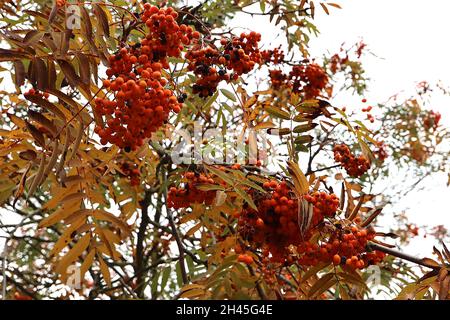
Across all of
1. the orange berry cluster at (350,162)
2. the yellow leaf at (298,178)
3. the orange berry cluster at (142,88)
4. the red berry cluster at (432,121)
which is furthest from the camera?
the red berry cluster at (432,121)

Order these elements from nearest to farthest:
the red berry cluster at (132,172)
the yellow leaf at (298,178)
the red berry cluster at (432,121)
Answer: the yellow leaf at (298,178) < the red berry cluster at (132,172) < the red berry cluster at (432,121)

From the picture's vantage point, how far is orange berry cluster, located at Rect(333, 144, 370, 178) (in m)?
3.33

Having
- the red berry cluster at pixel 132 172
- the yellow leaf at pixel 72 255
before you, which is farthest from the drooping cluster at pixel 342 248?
the red berry cluster at pixel 132 172

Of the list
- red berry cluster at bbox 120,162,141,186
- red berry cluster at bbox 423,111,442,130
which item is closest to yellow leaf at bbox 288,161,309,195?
red berry cluster at bbox 120,162,141,186

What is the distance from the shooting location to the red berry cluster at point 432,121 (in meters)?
6.50

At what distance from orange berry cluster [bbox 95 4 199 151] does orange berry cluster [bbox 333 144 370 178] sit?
1704 millimetres

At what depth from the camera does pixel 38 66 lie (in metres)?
1.76

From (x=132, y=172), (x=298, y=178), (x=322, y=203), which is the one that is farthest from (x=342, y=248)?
(x=132, y=172)

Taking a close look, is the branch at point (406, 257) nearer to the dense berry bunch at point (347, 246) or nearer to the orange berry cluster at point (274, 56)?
the dense berry bunch at point (347, 246)

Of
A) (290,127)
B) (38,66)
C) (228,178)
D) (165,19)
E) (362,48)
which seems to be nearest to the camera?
(38,66)

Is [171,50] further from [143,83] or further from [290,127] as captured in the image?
[290,127]

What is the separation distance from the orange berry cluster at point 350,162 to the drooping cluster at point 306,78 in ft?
3.19
